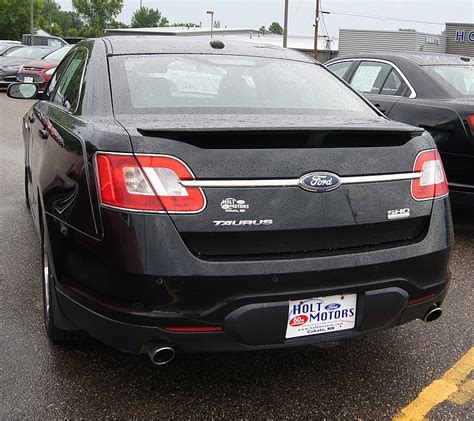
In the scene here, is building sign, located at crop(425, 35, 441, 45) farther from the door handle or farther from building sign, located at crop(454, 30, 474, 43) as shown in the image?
the door handle

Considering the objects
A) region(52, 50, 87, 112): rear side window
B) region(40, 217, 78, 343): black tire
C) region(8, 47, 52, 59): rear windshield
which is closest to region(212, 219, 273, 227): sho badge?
region(40, 217, 78, 343): black tire

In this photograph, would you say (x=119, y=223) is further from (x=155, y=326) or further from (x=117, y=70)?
(x=117, y=70)

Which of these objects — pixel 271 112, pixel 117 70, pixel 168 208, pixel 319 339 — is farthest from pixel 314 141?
pixel 117 70

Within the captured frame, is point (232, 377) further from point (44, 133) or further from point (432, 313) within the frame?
point (44, 133)

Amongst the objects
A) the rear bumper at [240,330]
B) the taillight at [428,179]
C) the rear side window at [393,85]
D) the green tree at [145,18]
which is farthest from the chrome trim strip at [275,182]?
the green tree at [145,18]

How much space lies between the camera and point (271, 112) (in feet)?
8.80

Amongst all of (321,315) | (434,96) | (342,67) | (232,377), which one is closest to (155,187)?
(321,315)

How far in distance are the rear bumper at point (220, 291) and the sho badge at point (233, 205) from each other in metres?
0.20

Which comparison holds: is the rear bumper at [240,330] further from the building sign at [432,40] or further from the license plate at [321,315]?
the building sign at [432,40]

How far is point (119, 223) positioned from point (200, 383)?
98 centimetres

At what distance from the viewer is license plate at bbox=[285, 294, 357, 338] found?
226cm

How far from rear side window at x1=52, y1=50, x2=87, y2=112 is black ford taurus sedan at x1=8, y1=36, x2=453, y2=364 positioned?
0.31 m

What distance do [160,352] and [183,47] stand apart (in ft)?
5.77

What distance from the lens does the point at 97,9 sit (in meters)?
70.1
